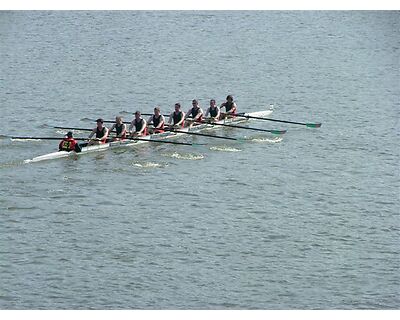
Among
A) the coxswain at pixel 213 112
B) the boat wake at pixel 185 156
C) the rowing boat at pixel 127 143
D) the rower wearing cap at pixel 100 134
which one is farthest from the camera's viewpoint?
the coxswain at pixel 213 112

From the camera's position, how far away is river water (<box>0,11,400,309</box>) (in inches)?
1060

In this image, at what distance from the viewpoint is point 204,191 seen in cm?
3425

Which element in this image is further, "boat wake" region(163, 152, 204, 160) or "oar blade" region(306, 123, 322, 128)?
"oar blade" region(306, 123, 322, 128)

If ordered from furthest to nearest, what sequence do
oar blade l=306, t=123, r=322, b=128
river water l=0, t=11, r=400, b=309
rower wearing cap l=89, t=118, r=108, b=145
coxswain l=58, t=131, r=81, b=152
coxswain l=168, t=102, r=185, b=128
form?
1. oar blade l=306, t=123, r=322, b=128
2. coxswain l=168, t=102, r=185, b=128
3. rower wearing cap l=89, t=118, r=108, b=145
4. coxswain l=58, t=131, r=81, b=152
5. river water l=0, t=11, r=400, b=309

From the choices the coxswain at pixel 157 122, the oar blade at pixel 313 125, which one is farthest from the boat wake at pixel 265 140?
the coxswain at pixel 157 122

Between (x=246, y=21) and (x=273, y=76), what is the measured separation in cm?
1704

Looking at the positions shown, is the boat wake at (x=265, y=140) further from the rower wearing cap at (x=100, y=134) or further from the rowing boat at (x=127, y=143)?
the rower wearing cap at (x=100, y=134)

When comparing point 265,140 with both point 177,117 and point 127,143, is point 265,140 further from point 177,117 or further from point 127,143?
point 127,143

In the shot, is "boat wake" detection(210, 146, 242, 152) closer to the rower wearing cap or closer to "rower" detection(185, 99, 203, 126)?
"rower" detection(185, 99, 203, 126)

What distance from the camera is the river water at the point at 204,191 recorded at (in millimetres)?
26922

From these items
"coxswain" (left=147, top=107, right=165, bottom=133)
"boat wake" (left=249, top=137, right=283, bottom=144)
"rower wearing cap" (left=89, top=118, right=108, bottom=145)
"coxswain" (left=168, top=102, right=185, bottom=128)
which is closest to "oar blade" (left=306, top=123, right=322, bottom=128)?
"boat wake" (left=249, top=137, right=283, bottom=144)

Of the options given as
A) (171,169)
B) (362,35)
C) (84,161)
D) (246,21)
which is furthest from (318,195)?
(246,21)

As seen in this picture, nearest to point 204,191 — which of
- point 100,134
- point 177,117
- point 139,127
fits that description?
point 100,134

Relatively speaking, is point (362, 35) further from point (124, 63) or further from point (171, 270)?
point (171, 270)
